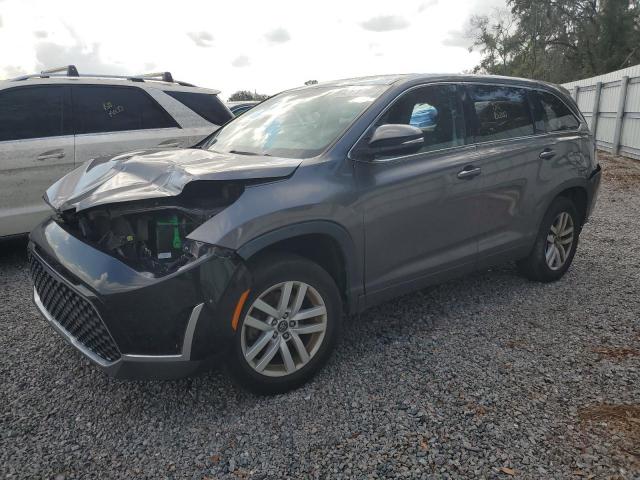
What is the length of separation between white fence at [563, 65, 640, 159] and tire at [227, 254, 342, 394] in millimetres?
12570

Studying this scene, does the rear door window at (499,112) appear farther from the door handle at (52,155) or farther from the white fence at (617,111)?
the white fence at (617,111)

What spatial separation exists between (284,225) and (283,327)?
1.79 feet

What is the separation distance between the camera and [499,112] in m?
3.93

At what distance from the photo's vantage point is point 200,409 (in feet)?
8.82

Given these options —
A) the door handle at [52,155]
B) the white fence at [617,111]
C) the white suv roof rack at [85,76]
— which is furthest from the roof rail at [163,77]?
the white fence at [617,111]

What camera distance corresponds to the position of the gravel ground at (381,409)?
2283 millimetres

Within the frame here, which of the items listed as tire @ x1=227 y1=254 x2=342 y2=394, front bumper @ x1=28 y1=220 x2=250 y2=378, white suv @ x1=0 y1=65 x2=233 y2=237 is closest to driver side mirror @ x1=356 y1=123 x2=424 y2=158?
tire @ x1=227 y1=254 x2=342 y2=394

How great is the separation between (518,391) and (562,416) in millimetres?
271

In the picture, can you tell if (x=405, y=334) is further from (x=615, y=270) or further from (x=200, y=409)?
(x=615, y=270)

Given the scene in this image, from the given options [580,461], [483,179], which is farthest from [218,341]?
[483,179]

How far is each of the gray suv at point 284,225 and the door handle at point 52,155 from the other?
1919 mm

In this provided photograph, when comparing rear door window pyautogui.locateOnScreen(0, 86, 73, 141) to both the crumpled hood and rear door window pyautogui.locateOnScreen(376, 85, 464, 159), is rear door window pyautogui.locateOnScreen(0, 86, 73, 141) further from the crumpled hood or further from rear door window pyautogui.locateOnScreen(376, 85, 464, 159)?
rear door window pyautogui.locateOnScreen(376, 85, 464, 159)

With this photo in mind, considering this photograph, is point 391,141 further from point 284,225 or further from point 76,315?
point 76,315

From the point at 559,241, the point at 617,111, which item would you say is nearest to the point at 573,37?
the point at 617,111
